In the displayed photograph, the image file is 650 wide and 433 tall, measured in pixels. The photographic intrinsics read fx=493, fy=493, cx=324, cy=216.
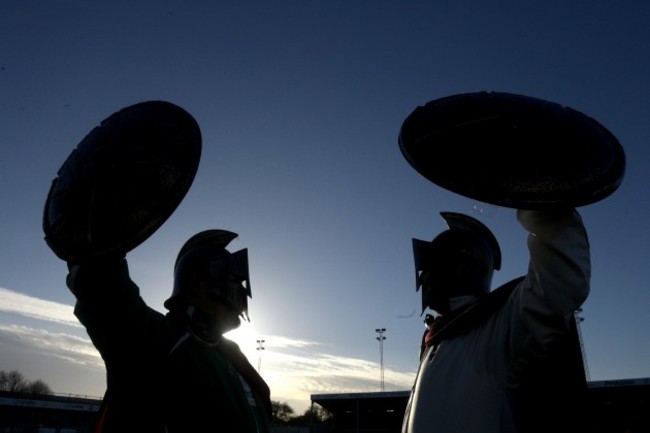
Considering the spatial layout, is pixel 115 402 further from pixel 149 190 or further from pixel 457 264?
pixel 457 264

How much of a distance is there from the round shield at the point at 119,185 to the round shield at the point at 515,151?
Result: 1211 mm

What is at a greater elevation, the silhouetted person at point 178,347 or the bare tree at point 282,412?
the silhouetted person at point 178,347

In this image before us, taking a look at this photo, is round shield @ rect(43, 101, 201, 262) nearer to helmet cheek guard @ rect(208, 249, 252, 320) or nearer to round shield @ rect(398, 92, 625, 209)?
round shield @ rect(398, 92, 625, 209)

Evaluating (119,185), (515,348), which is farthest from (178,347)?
(515,348)

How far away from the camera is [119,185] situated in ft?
8.04

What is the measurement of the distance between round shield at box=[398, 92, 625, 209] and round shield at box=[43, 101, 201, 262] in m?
1.21

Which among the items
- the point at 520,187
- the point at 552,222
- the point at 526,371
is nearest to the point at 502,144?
the point at 520,187

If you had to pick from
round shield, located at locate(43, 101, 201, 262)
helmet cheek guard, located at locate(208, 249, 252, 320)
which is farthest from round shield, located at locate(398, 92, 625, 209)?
helmet cheek guard, located at locate(208, 249, 252, 320)

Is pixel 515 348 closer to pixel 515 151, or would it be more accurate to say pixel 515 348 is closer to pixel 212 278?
pixel 515 151

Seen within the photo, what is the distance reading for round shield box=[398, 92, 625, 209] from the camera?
2252 mm

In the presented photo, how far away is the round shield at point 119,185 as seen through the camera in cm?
235

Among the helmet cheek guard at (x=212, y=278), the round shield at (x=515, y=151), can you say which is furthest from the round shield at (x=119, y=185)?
the helmet cheek guard at (x=212, y=278)

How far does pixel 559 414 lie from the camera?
2.70 m

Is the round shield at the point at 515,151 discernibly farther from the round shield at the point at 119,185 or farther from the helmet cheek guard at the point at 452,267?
the helmet cheek guard at the point at 452,267
